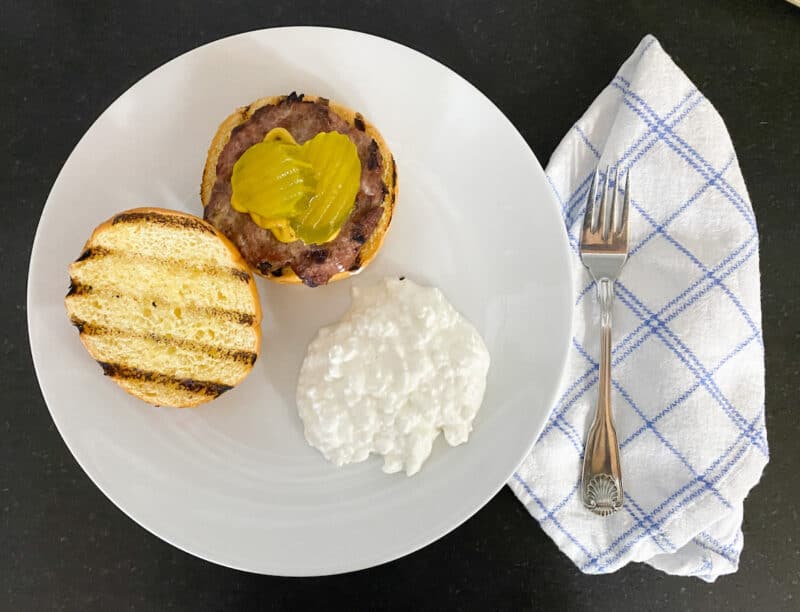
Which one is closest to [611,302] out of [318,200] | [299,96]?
[318,200]

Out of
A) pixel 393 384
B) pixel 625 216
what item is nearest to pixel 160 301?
pixel 393 384

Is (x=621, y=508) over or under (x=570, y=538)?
over

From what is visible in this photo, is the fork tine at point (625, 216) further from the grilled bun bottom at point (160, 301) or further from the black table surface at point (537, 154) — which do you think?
the grilled bun bottom at point (160, 301)

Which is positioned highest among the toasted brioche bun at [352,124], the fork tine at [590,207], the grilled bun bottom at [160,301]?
the fork tine at [590,207]

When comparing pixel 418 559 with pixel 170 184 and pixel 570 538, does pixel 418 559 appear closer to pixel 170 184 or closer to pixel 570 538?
pixel 570 538

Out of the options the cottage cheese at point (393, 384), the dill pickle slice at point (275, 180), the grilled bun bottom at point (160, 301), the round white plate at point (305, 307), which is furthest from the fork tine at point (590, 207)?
the grilled bun bottom at point (160, 301)
